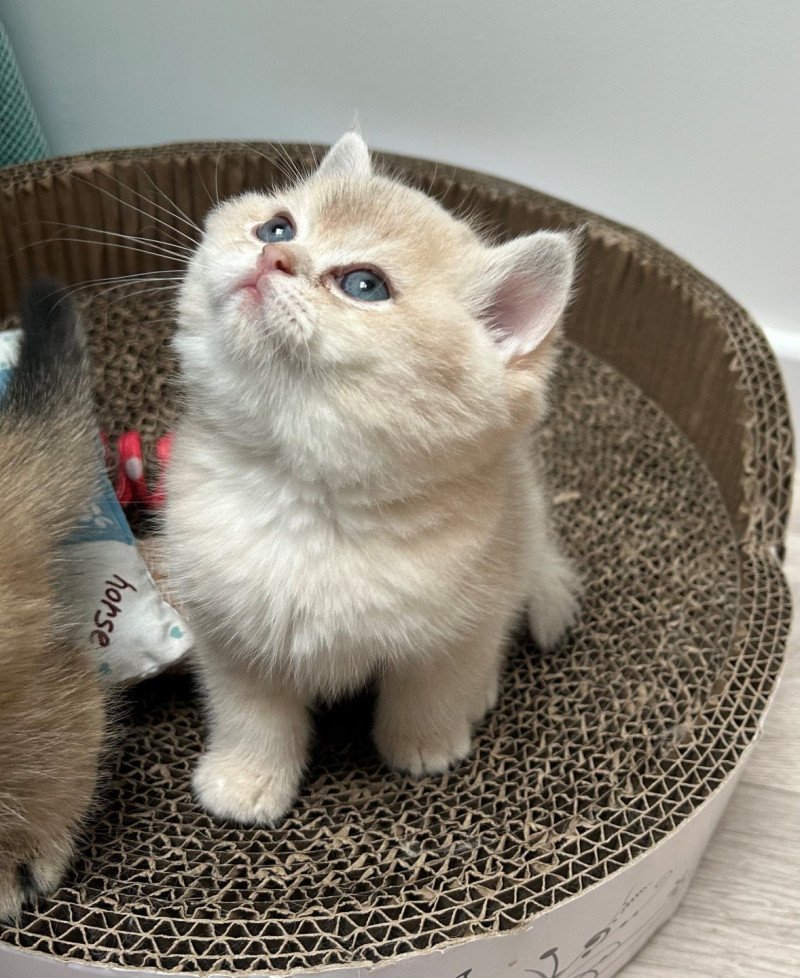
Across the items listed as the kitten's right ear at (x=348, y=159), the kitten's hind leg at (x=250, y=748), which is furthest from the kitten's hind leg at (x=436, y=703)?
the kitten's right ear at (x=348, y=159)

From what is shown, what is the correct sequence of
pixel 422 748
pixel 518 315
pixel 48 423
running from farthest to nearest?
pixel 422 748
pixel 48 423
pixel 518 315

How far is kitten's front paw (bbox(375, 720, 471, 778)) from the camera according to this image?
110 cm

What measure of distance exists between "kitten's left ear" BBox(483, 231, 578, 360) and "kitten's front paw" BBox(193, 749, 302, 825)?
56cm

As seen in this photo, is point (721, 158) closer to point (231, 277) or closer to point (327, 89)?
point (327, 89)

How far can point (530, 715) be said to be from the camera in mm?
1235

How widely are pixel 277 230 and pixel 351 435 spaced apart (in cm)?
25

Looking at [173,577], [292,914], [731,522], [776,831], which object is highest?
[173,577]

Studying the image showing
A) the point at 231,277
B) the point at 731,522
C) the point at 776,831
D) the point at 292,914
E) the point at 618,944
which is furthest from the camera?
the point at 731,522

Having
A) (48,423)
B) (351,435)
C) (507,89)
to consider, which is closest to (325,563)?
(351,435)

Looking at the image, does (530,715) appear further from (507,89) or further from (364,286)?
(507,89)

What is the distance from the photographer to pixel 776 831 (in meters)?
1.30

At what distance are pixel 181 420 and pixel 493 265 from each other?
1.31 feet

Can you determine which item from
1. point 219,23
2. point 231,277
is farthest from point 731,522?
point 219,23

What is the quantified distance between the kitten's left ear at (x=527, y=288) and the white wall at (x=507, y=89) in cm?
92
